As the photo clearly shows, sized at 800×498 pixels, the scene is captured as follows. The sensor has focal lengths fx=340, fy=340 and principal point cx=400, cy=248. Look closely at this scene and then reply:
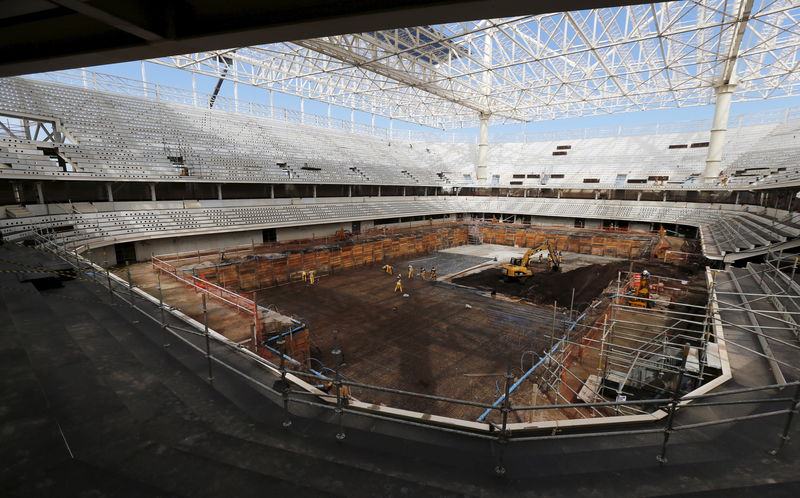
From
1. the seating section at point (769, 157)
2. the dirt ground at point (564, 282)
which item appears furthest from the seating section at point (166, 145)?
the seating section at point (769, 157)

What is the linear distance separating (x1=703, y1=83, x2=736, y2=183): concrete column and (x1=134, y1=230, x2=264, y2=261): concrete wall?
126 feet

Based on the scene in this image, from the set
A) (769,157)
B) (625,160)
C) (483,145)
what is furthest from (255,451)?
(625,160)

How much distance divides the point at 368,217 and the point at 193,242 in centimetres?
1483

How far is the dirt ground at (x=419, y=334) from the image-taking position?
966 centimetres

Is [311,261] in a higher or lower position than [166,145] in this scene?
lower

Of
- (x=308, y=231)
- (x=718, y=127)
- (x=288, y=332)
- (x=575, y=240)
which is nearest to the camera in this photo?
(x=288, y=332)

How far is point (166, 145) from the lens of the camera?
76.3ft

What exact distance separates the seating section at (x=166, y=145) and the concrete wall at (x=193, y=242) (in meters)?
3.91

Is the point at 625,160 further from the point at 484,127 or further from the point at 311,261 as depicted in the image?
the point at 311,261

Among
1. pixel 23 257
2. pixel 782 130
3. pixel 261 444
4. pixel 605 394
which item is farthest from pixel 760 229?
pixel 782 130

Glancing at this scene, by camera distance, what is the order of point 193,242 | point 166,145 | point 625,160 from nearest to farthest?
point 193,242 → point 166,145 → point 625,160

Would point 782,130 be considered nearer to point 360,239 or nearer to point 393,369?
point 360,239

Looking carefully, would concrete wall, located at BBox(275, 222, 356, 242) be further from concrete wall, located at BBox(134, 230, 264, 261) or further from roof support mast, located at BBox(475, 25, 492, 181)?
roof support mast, located at BBox(475, 25, 492, 181)

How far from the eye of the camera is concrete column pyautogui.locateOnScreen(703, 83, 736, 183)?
28.0m
